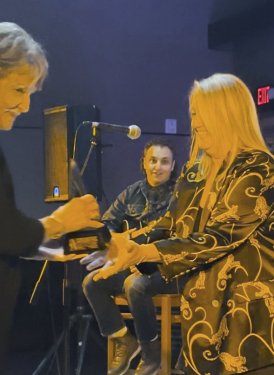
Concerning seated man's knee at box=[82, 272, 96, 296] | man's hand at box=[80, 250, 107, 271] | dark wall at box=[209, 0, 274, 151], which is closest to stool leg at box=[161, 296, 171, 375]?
seated man's knee at box=[82, 272, 96, 296]

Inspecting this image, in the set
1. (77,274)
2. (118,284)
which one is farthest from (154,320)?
(77,274)

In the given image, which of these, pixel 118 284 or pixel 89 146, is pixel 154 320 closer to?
pixel 118 284

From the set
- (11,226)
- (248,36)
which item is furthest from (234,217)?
(248,36)

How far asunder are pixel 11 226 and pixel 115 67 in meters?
3.49

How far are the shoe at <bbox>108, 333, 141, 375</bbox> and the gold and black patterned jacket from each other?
1.51 meters

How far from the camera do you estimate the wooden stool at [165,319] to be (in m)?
2.94

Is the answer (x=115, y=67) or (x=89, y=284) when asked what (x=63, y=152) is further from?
(x=115, y=67)

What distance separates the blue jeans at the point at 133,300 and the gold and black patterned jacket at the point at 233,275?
138cm

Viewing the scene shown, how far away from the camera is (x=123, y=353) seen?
9.93 feet

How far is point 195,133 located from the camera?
1.66m

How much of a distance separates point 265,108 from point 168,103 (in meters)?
0.69

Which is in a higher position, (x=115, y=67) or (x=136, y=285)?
(x=115, y=67)

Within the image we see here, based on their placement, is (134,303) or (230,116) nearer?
(230,116)

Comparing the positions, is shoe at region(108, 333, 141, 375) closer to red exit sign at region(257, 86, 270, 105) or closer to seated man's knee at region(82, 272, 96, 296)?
seated man's knee at region(82, 272, 96, 296)
